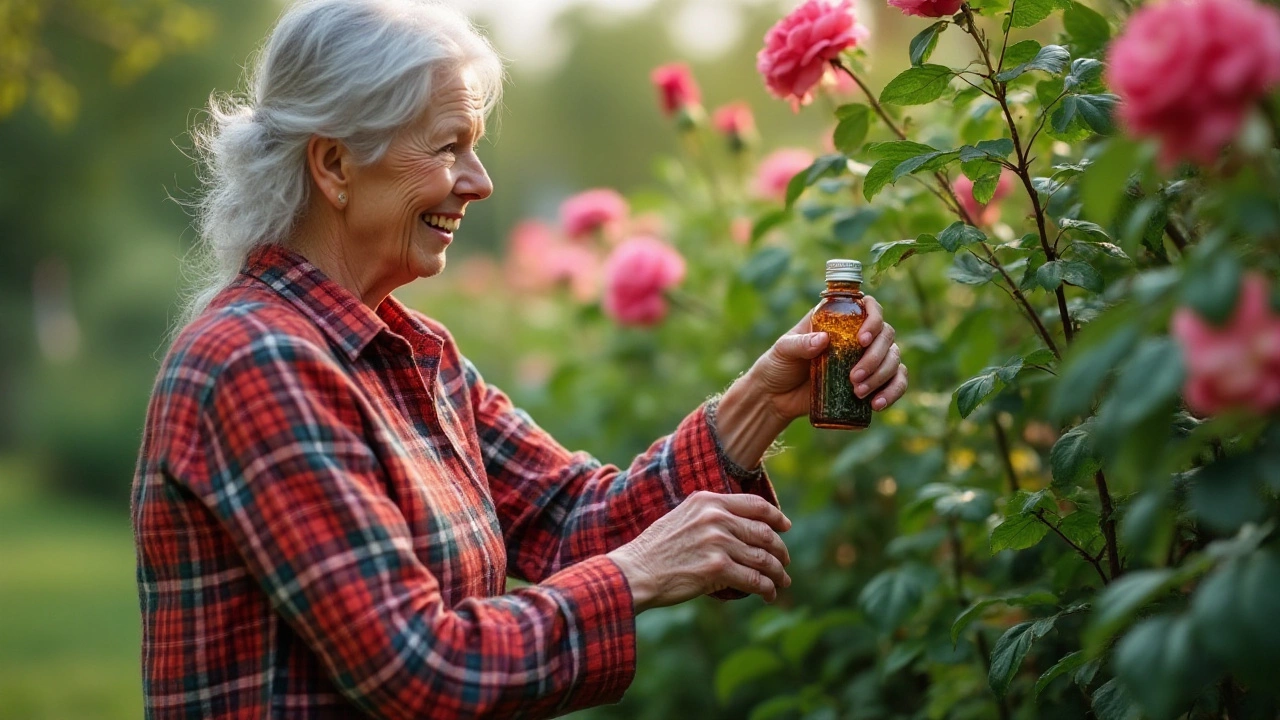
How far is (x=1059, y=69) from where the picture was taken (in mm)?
1789

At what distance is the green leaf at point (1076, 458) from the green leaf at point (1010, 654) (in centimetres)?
22

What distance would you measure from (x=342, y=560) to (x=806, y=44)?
119 cm

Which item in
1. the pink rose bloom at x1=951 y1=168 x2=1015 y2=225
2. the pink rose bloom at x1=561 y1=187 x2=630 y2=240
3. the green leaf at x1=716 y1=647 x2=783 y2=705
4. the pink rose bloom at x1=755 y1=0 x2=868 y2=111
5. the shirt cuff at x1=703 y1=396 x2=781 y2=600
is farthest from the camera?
the pink rose bloom at x1=561 y1=187 x2=630 y2=240

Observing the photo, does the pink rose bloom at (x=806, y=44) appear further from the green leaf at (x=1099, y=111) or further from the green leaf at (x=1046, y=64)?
the green leaf at (x=1099, y=111)

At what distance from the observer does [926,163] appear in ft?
6.05

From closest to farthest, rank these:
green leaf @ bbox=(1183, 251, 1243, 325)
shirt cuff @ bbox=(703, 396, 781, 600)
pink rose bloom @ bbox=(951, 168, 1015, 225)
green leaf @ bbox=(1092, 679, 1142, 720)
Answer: green leaf @ bbox=(1183, 251, 1243, 325) < green leaf @ bbox=(1092, 679, 1142, 720) < shirt cuff @ bbox=(703, 396, 781, 600) < pink rose bloom @ bbox=(951, 168, 1015, 225)

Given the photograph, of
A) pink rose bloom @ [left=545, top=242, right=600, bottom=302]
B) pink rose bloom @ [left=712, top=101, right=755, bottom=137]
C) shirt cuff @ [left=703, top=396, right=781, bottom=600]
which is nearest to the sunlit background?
pink rose bloom @ [left=545, top=242, right=600, bottom=302]

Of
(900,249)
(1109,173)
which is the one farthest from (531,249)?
(1109,173)

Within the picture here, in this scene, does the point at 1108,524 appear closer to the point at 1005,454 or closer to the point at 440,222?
the point at 1005,454

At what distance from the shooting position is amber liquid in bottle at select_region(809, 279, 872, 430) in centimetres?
199

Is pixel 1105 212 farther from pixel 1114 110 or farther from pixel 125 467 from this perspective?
pixel 125 467

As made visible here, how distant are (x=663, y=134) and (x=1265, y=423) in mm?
17003

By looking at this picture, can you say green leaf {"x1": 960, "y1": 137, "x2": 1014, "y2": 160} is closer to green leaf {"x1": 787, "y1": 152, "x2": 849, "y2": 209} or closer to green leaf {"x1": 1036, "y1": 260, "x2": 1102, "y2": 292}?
green leaf {"x1": 1036, "y1": 260, "x2": 1102, "y2": 292}

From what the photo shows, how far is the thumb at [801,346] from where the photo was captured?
6.57 feet
